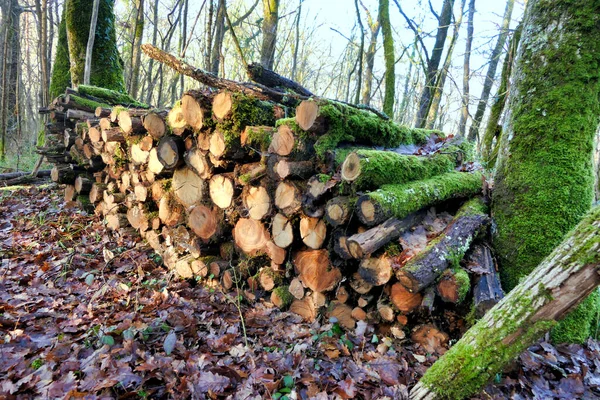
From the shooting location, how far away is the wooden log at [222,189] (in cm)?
339

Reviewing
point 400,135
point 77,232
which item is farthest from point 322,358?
point 77,232

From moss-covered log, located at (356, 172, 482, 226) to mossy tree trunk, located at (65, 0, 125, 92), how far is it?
24.3 feet

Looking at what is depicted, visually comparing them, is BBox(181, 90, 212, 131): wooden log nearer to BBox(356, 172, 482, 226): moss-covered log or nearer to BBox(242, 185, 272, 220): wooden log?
BBox(242, 185, 272, 220): wooden log

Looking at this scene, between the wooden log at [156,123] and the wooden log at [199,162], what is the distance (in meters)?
0.43

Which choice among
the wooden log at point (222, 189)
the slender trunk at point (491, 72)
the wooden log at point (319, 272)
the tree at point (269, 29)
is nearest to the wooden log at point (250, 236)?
the wooden log at point (222, 189)

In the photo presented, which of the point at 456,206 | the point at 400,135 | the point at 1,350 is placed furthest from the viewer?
the point at 400,135

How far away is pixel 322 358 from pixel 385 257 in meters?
0.91

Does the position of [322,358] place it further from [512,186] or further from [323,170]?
[512,186]

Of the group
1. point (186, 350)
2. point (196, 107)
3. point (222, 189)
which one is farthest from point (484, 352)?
point (196, 107)

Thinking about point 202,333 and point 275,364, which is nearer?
point 275,364

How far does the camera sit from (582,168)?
295 cm

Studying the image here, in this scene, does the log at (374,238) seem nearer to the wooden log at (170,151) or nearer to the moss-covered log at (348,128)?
the moss-covered log at (348,128)

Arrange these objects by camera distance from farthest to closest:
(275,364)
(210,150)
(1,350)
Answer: (210,150)
(275,364)
(1,350)

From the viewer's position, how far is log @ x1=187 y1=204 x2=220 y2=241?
358 centimetres
